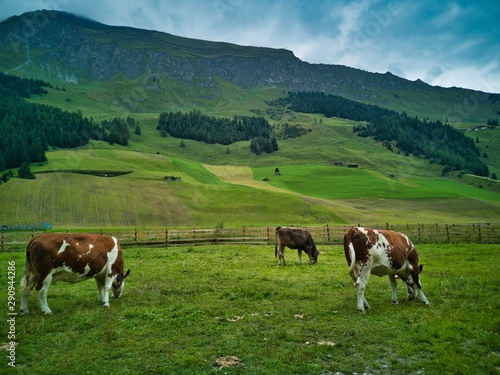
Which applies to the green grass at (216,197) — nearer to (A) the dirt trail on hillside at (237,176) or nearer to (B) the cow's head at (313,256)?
(A) the dirt trail on hillside at (237,176)

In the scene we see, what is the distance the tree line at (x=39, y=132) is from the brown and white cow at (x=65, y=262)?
3871 inches

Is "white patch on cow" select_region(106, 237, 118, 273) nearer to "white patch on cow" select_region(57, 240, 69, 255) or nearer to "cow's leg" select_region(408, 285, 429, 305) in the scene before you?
"white patch on cow" select_region(57, 240, 69, 255)

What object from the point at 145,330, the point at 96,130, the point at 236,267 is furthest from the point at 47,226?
the point at 96,130

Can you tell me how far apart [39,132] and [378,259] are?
5432 inches

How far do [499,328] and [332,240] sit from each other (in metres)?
25.8

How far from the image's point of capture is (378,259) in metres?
11.8

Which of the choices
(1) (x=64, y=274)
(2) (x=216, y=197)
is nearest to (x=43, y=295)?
(1) (x=64, y=274)

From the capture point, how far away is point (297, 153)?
165 metres

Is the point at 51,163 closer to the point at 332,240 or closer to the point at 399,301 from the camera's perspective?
the point at 332,240

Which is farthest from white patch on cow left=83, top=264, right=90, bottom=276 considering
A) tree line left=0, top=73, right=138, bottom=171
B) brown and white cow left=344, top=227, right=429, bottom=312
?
tree line left=0, top=73, right=138, bottom=171

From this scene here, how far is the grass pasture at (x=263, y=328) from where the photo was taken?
7.70 metres

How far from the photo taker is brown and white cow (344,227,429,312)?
458 inches

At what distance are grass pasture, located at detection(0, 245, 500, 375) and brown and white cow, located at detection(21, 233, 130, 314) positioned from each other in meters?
0.79

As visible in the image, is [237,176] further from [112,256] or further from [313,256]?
A: [112,256]
